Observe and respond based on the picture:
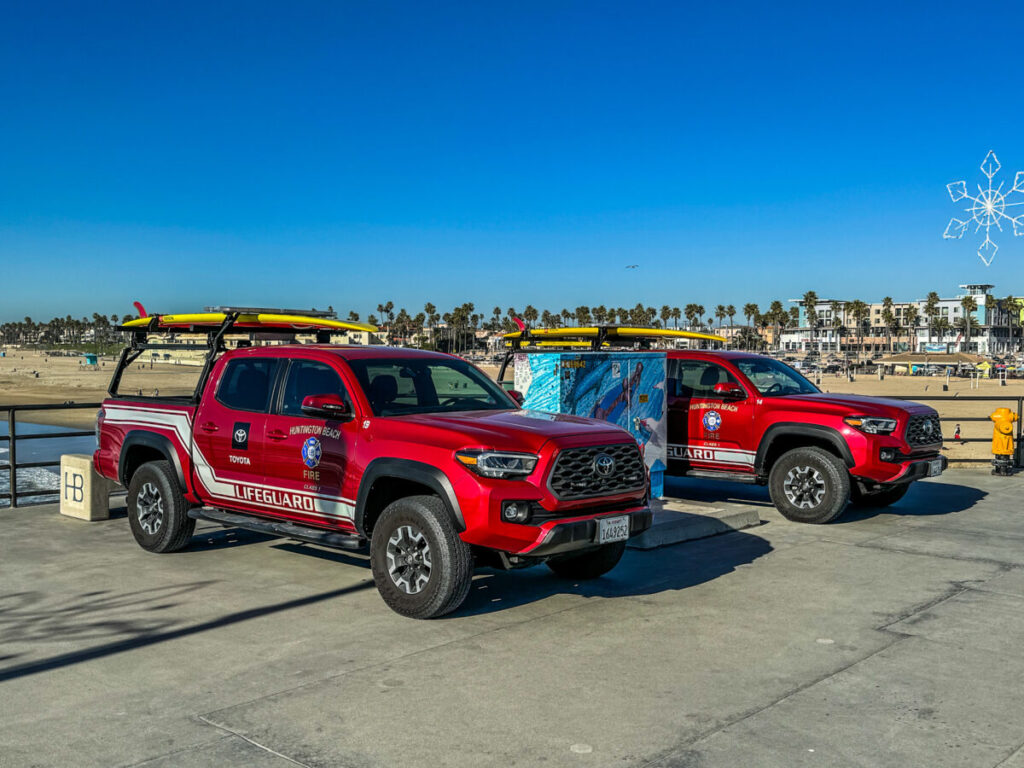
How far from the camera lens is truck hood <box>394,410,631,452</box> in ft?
20.4

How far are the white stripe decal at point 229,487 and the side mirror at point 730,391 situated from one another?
Answer: 5563mm

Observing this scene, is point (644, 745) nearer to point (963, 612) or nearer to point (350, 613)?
point (350, 613)

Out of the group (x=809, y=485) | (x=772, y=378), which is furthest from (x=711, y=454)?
(x=809, y=485)

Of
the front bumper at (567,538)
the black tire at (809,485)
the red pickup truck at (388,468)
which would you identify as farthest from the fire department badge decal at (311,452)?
the black tire at (809,485)

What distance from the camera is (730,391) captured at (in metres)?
11.1

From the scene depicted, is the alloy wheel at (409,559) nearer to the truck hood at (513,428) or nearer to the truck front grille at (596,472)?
the truck hood at (513,428)

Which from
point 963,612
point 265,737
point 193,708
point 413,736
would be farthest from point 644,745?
point 963,612

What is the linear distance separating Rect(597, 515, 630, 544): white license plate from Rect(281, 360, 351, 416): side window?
7.61 feet

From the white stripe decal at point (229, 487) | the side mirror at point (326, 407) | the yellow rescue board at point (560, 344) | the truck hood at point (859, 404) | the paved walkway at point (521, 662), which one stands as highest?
the yellow rescue board at point (560, 344)

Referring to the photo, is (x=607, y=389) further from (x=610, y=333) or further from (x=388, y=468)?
(x=388, y=468)

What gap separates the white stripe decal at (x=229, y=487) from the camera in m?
6.97

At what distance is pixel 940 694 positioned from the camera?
5.01m

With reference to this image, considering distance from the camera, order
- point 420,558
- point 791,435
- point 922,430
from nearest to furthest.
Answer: point 420,558 → point 922,430 → point 791,435

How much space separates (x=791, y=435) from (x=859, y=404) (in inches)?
31.6
